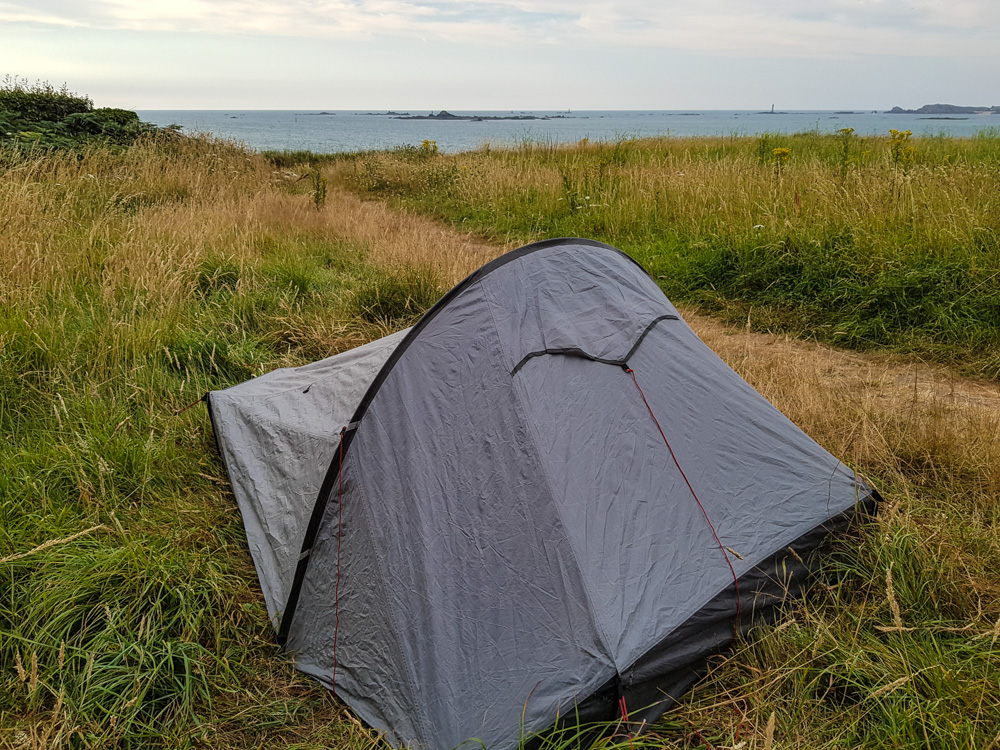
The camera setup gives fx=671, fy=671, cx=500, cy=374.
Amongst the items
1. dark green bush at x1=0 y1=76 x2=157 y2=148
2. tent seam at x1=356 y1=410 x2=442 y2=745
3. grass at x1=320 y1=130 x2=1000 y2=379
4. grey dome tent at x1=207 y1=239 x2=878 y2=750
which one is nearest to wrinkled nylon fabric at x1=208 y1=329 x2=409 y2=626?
grey dome tent at x1=207 y1=239 x2=878 y2=750

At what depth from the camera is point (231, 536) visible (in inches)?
124

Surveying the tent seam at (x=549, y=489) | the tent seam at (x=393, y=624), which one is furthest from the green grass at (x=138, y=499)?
the tent seam at (x=549, y=489)

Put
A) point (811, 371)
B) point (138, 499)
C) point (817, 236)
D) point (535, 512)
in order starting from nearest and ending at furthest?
1. point (535, 512)
2. point (138, 499)
3. point (811, 371)
4. point (817, 236)

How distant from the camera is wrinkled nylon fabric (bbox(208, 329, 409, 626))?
288cm

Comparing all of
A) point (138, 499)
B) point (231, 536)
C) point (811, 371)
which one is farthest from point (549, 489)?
point (811, 371)

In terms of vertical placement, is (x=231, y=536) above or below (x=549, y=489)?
below

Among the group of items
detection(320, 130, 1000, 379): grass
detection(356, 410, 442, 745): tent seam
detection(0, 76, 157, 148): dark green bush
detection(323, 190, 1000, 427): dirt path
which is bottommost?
detection(356, 410, 442, 745): tent seam

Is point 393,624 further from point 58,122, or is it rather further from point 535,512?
point 58,122

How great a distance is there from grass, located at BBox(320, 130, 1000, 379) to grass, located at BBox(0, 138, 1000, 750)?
0.43 m

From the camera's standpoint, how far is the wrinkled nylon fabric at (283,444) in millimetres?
2879

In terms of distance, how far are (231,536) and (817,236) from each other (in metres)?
6.19

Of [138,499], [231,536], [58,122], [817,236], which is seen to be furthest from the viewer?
[58,122]

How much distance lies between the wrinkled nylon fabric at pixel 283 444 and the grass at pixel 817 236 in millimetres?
4311

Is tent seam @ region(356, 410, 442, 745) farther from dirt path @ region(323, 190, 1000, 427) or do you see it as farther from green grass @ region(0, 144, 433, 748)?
dirt path @ region(323, 190, 1000, 427)
